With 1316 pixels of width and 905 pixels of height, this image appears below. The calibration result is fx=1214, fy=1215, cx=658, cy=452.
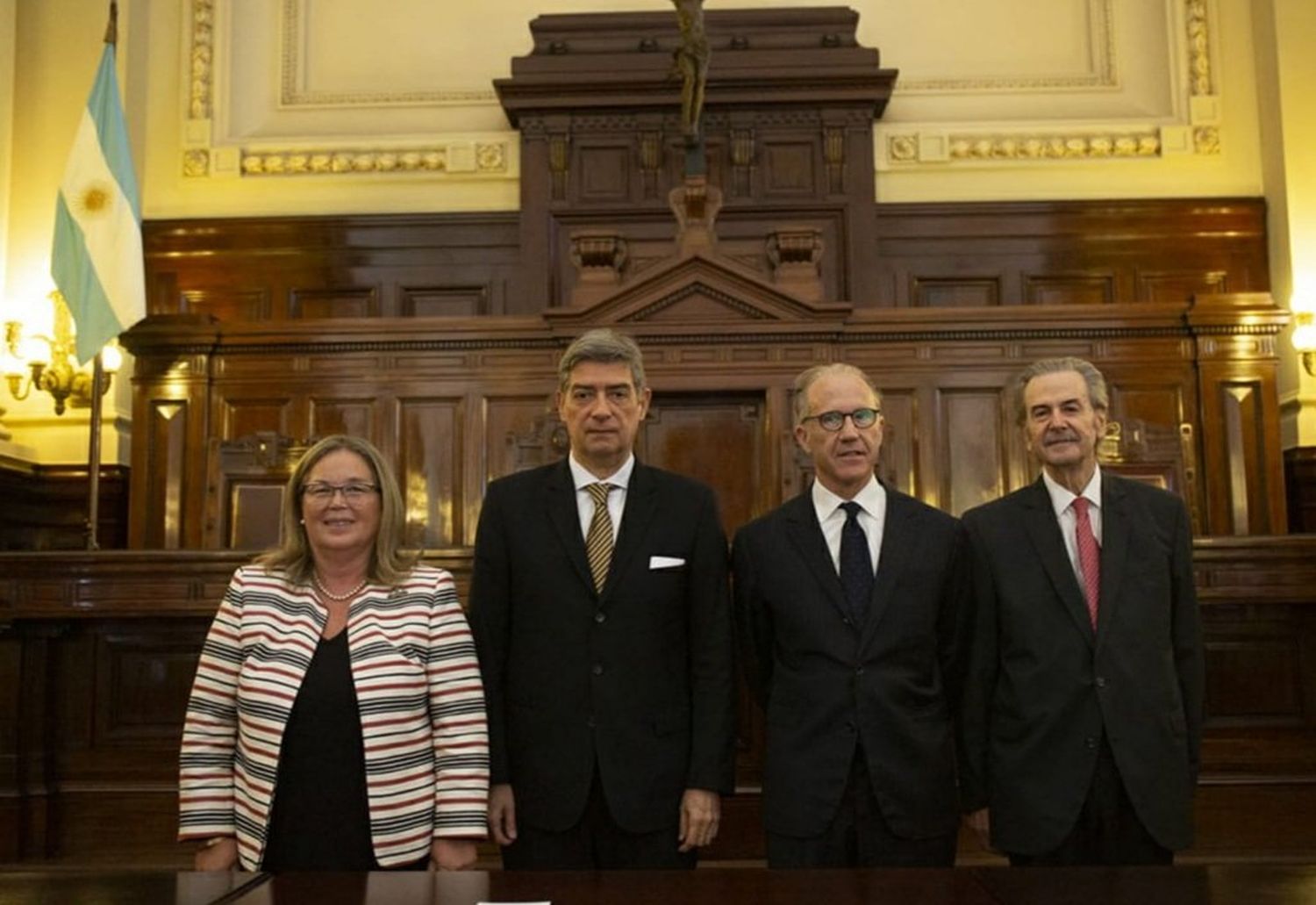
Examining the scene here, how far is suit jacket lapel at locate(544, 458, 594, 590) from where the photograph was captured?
2523 millimetres

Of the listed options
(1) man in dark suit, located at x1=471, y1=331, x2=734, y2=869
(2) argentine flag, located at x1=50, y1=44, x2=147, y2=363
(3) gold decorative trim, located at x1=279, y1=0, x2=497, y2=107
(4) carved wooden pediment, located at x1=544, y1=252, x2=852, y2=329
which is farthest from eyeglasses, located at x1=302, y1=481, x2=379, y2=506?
(3) gold decorative trim, located at x1=279, y1=0, x2=497, y2=107

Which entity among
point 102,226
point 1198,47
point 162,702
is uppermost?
point 1198,47

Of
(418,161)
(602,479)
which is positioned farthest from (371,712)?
(418,161)

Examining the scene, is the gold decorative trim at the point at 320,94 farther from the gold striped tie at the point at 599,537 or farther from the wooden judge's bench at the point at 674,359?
the gold striped tie at the point at 599,537

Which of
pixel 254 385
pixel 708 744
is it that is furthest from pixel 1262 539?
pixel 254 385

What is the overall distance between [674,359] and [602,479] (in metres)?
3.61

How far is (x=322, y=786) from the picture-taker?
7.30 ft

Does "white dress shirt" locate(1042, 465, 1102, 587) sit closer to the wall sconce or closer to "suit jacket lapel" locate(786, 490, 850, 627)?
"suit jacket lapel" locate(786, 490, 850, 627)

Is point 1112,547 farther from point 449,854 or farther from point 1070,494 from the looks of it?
point 449,854

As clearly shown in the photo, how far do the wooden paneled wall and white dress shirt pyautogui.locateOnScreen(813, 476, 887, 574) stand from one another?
135cm

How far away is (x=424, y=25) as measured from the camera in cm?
816

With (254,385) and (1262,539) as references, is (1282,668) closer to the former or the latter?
(1262,539)

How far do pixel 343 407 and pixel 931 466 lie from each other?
3.20m

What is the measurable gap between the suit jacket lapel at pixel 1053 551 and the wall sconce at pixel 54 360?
5.67 meters
